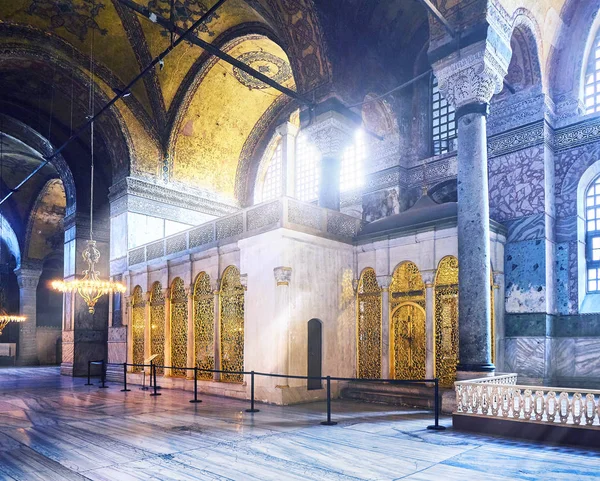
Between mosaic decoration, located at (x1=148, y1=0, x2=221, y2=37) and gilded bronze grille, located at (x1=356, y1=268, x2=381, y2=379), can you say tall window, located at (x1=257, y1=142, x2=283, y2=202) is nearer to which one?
mosaic decoration, located at (x1=148, y1=0, x2=221, y2=37)

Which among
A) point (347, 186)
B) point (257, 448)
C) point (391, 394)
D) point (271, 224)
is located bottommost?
point (391, 394)

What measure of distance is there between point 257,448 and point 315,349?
183 inches

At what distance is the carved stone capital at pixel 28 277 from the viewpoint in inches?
956

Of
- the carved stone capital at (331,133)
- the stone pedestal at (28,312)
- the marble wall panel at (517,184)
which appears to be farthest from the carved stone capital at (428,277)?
the stone pedestal at (28,312)

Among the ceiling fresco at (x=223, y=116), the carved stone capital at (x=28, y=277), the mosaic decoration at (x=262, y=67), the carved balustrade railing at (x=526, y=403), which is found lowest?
the carved balustrade railing at (x=526, y=403)

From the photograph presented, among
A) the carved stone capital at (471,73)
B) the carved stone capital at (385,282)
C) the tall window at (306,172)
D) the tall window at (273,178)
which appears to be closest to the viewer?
the carved stone capital at (471,73)

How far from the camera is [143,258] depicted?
1476cm

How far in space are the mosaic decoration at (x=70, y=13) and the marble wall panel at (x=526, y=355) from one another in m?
12.5

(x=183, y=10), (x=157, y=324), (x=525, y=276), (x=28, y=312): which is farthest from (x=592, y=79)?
(x=28, y=312)

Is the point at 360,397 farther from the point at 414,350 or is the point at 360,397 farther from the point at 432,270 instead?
the point at 432,270

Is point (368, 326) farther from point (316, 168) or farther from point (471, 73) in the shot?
point (316, 168)

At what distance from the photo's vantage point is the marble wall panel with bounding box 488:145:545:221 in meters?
10.9

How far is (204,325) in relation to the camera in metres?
12.5

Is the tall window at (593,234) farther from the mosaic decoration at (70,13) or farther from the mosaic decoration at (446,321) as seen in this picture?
the mosaic decoration at (70,13)
